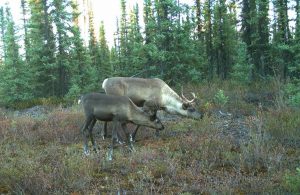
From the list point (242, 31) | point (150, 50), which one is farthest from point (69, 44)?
point (242, 31)

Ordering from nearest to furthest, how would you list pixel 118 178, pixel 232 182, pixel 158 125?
pixel 232 182
pixel 118 178
pixel 158 125

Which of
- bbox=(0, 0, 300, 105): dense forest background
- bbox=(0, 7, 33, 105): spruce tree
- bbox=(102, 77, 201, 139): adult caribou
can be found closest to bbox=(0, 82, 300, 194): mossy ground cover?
bbox=(102, 77, 201, 139): adult caribou

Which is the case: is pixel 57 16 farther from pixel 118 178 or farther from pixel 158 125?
pixel 118 178

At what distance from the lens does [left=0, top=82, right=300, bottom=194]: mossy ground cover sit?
621 centimetres

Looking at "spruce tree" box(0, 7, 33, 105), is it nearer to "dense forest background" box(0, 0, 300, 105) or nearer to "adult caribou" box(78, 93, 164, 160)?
"dense forest background" box(0, 0, 300, 105)

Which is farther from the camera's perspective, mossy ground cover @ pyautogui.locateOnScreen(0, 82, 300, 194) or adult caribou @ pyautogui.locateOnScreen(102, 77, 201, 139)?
adult caribou @ pyautogui.locateOnScreen(102, 77, 201, 139)

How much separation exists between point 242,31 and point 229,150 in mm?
21959

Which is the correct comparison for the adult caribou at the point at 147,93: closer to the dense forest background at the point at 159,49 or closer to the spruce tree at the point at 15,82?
the dense forest background at the point at 159,49

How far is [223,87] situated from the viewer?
19.2 m

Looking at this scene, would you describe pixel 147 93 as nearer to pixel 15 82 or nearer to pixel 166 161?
pixel 166 161

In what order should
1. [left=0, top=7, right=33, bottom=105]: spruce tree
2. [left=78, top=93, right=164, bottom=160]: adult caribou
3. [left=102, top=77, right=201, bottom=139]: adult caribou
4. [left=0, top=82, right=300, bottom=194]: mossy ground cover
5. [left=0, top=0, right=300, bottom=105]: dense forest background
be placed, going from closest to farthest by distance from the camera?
[left=0, top=82, right=300, bottom=194]: mossy ground cover → [left=78, top=93, right=164, bottom=160]: adult caribou → [left=102, top=77, right=201, bottom=139]: adult caribou → [left=0, top=0, right=300, bottom=105]: dense forest background → [left=0, top=7, right=33, bottom=105]: spruce tree

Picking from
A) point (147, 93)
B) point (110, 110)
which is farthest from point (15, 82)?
point (110, 110)

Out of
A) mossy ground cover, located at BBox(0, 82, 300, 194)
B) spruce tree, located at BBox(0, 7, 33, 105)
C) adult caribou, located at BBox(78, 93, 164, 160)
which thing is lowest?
mossy ground cover, located at BBox(0, 82, 300, 194)

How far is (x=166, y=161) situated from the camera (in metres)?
7.43
